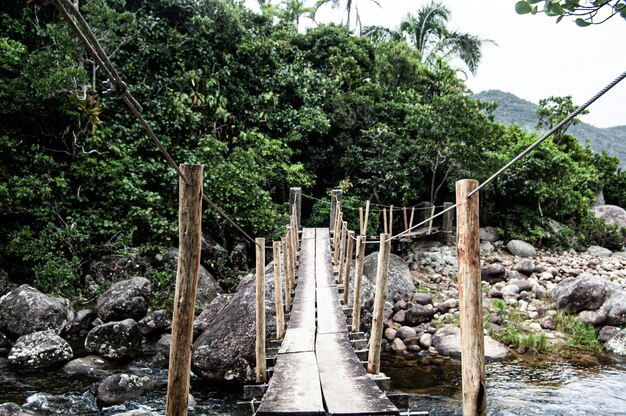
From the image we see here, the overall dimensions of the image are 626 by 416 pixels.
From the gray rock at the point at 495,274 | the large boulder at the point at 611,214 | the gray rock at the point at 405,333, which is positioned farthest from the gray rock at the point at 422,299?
the large boulder at the point at 611,214

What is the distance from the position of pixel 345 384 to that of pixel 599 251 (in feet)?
40.0

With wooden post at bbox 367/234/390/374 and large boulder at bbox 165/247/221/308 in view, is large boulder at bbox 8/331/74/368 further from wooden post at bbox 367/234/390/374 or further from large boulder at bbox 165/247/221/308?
wooden post at bbox 367/234/390/374

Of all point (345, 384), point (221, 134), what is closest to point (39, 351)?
point (345, 384)

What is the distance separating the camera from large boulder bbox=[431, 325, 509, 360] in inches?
278

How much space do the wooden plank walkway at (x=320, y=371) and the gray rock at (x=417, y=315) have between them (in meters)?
3.05

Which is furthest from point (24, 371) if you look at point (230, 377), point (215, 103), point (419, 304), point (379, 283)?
point (215, 103)

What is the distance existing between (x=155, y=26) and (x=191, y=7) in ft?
3.89

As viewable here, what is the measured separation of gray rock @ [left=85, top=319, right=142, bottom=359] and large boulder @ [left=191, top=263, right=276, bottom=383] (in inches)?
47.1

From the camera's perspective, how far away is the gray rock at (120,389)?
16.5ft

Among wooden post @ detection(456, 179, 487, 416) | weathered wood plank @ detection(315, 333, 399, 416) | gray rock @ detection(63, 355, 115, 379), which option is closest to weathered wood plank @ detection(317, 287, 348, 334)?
weathered wood plank @ detection(315, 333, 399, 416)

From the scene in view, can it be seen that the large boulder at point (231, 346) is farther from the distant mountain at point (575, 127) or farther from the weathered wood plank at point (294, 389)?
the distant mountain at point (575, 127)

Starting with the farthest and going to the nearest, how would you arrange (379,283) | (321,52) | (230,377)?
(321,52) < (230,377) < (379,283)

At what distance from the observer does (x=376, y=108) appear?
41.9 feet

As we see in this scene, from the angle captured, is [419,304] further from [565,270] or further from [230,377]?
[230,377]
